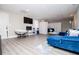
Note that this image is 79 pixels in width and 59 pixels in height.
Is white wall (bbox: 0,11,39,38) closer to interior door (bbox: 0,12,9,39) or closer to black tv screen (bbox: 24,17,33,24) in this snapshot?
interior door (bbox: 0,12,9,39)

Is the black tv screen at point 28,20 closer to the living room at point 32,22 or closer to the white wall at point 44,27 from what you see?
the living room at point 32,22

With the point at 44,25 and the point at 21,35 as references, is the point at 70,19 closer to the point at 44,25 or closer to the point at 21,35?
the point at 44,25

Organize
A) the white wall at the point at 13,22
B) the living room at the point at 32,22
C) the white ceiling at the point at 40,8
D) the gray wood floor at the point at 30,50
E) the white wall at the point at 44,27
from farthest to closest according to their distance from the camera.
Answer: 1. the white wall at the point at 44,27
2. the white wall at the point at 13,22
3. the living room at the point at 32,22
4. the white ceiling at the point at 40,8
5. the gray wood floor at the point at 30,50

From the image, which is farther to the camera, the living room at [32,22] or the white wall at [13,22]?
the white wall at [13,22]

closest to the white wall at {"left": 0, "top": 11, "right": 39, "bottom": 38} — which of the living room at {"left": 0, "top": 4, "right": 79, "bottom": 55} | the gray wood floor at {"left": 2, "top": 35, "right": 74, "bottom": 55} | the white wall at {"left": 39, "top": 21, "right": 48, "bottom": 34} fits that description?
the living room at {"left": 0, "top": 4, "right": 79, "bottom": 55}

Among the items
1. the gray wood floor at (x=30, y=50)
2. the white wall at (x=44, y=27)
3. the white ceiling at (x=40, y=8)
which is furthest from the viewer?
the white wall at (x=44, y=27)

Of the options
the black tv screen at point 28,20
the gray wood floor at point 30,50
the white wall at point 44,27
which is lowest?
the gray wood floor at point 30,50

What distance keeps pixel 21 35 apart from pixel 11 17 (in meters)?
1.91

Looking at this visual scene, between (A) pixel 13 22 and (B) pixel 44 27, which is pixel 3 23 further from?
(B) pixel 44 27

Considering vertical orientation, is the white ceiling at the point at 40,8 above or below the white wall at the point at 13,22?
above

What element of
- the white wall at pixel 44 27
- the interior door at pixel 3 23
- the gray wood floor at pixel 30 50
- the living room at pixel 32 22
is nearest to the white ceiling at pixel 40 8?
the living room at pixel 32 22

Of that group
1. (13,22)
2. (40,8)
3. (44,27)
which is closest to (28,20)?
(13,22)
